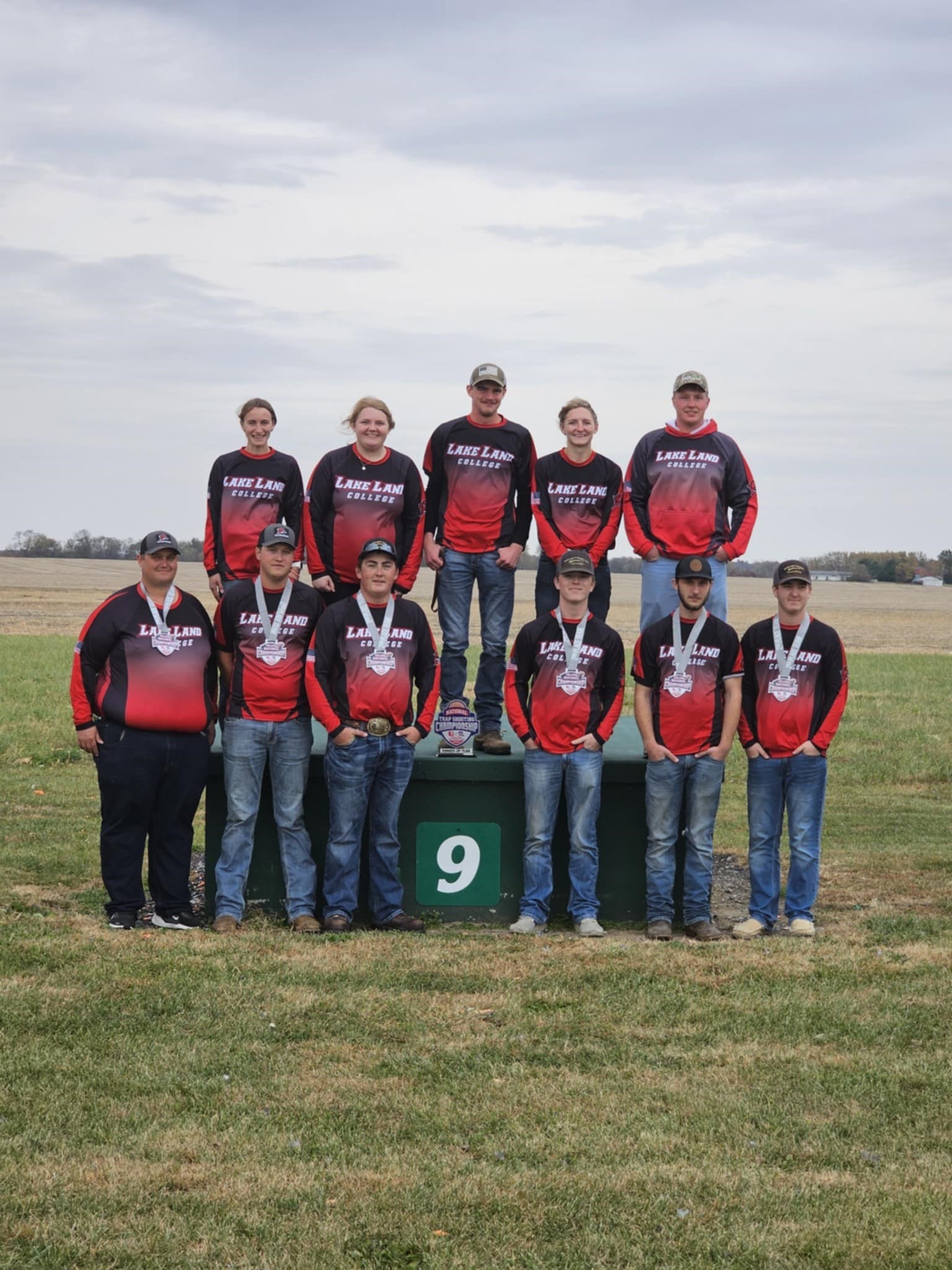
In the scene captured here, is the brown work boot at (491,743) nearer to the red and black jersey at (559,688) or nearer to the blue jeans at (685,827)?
the red and black jersey at (559,688)

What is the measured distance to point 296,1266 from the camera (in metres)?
3.95

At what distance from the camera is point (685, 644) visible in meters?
7.57

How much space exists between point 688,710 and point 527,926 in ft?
4.82

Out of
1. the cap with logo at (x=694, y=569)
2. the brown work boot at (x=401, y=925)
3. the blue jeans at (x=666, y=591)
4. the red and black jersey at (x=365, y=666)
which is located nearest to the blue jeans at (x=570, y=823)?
the brown work boot at (x=401, y=925)

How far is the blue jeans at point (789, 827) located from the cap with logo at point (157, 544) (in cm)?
335

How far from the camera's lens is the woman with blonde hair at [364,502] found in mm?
7824

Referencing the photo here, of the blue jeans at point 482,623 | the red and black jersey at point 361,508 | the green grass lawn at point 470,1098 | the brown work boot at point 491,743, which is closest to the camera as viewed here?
the green grass lawn at point 470,1098

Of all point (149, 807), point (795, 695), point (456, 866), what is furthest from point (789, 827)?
point (149, 807)

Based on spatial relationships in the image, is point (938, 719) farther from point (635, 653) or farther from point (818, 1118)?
point (818, 1118)

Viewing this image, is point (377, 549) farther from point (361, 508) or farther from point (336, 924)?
point (336, 924)

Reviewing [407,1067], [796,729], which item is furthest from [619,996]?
[796,729]

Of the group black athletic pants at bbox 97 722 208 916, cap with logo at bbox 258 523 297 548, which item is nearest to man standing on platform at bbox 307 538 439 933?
cap with logo at bbox 258 523 297 548

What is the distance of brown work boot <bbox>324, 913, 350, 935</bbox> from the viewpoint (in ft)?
24.7

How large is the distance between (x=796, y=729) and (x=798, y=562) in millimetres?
925
